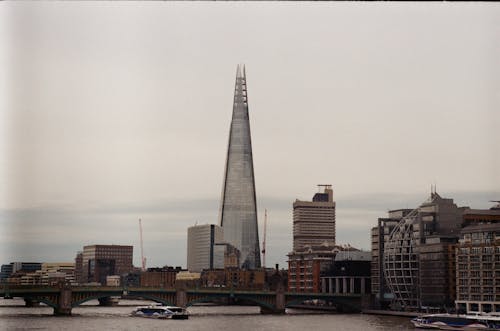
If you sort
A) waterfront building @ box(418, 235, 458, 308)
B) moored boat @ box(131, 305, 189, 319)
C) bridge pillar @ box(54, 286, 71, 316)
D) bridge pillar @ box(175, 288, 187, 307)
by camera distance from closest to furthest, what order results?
moored boat @ box(131, 305, 189, 319) → bridge pillar @ box(54, 286, 71, 316) → waterfront building @ box(418, 235, 458, 308) → bridge pillar @ box(175, 288, 187, 307)

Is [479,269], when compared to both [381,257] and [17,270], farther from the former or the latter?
[17,270]

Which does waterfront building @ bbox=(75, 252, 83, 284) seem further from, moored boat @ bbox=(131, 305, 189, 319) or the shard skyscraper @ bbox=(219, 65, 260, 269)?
moored boat @ bbox=(131, 305, 189, 319)

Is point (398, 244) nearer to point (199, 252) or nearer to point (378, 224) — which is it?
point (378, 224)

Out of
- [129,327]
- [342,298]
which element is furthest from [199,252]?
[129,327]

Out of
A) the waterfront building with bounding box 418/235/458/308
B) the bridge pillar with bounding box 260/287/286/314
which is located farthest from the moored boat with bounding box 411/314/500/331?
the bridge pillar with bounding box 260/287/286/314

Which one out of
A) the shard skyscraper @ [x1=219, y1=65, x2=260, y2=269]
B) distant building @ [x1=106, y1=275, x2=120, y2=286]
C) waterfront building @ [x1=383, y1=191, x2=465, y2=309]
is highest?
the shard skyscraper @ [x1=219, y1=65, x2=260, y2=269]

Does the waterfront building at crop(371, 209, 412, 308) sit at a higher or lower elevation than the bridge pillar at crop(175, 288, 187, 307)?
higher

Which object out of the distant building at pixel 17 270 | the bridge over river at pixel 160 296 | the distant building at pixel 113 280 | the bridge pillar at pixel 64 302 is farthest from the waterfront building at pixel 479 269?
the distant building at pixel 113 280

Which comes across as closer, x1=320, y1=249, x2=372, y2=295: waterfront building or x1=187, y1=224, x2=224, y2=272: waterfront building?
x1=320, y1=249, x2=372, y2=295: waterfront building

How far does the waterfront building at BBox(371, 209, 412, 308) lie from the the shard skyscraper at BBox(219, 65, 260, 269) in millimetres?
46474

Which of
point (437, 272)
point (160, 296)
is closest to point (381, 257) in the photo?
point (437, 272)

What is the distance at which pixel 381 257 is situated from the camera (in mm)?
58531

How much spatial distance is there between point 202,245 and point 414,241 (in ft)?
220

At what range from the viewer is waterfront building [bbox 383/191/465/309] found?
2098 inches
